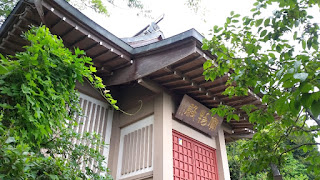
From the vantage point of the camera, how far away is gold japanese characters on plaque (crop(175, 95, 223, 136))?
213 inches

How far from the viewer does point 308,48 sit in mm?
2162

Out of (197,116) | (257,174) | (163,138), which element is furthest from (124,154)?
(257,174)

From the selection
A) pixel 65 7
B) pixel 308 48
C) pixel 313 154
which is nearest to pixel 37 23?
pixel 65 7

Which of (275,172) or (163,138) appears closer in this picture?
(275,172)

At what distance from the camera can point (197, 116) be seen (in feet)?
18.9

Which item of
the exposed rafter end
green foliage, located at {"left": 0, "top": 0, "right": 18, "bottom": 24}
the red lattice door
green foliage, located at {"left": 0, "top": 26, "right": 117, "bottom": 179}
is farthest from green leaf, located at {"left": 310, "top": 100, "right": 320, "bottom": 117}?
green foliage, located at {"left": 0, "top": 0, "right": 18, "bottom": 24}

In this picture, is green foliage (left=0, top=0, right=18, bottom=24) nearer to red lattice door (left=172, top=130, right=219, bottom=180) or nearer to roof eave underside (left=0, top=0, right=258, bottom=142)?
roof eave underside (left=0, top=0, right=258, bottom=142)

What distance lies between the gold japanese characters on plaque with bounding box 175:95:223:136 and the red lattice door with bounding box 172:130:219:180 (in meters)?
0.34

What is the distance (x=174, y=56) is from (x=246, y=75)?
1.90 m

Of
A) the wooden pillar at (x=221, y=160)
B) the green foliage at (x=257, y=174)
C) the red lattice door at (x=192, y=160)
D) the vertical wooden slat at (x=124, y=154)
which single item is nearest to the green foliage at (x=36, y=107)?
the vertical wooden slat at (x=124, y=154)

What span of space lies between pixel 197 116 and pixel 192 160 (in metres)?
0.97

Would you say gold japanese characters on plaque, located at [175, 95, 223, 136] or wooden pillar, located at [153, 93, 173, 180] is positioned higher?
gold japanese characters on plaque, located at [175, 95, 223, 136]

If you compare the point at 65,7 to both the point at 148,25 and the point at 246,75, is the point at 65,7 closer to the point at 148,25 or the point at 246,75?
the point at 246,75

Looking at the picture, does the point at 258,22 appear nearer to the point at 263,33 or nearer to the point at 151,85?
the point at 263,33
